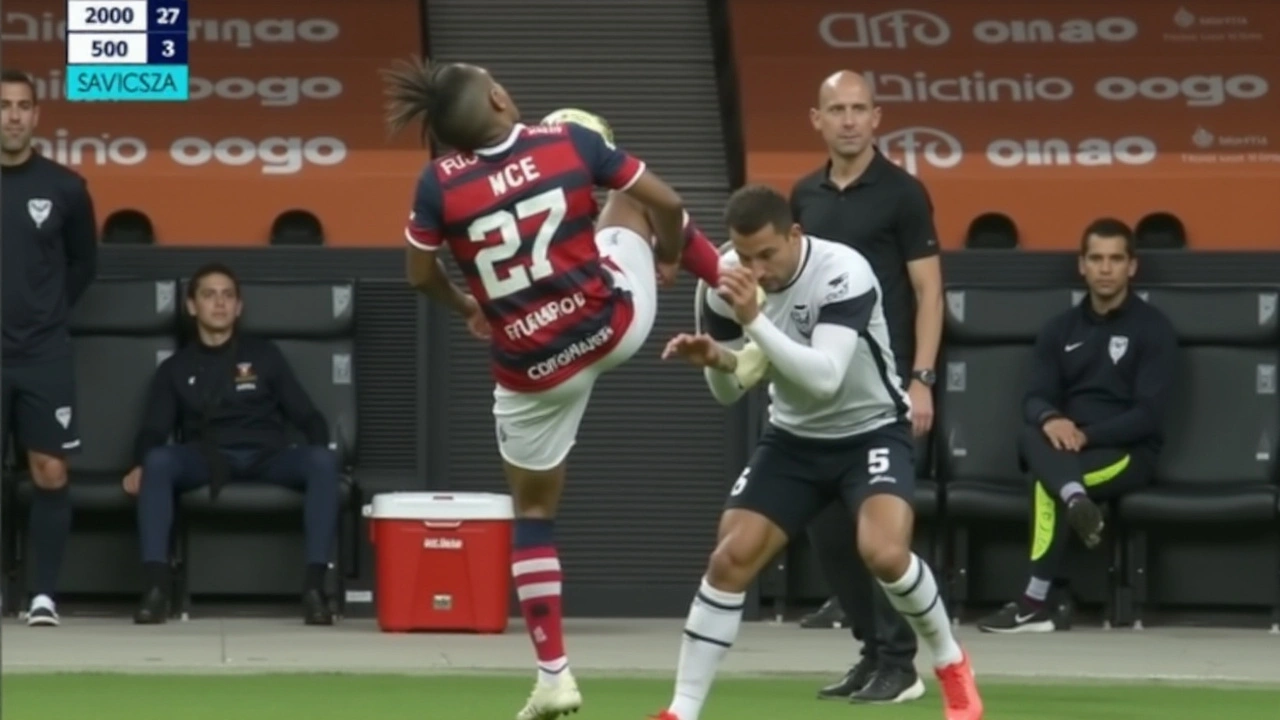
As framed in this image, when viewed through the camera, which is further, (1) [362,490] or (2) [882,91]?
(2) [882,91]

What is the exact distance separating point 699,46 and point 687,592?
108 inches

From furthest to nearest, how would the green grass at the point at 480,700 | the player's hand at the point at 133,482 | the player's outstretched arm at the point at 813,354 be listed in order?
the player's hand at the point at 133,482 < the green grass at the point at 480,700 < the player's outstretched arm at the point at 813,354

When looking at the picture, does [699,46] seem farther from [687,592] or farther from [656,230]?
[656,230]

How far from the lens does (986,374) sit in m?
10.7

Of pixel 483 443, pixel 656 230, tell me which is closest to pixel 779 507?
pixel 656 230

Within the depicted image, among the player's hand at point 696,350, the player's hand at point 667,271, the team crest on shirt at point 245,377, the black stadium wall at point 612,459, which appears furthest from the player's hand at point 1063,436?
the player's hand at point 696,350

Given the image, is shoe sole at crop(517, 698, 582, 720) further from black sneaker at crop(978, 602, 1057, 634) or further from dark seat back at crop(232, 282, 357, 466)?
dark seat back at crop(232, 282, 357, 466)

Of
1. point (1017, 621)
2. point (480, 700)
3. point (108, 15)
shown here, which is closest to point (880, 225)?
point (480, 700)

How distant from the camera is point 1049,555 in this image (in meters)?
10.0

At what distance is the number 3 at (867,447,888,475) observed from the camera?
20.9 feet

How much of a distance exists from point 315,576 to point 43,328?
1.48 m

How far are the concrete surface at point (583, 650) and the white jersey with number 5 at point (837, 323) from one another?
7.06ft

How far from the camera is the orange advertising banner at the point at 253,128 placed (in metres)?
11.3

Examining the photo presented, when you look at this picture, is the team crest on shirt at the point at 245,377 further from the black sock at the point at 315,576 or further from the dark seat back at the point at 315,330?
the black sock at the point at 315,576
